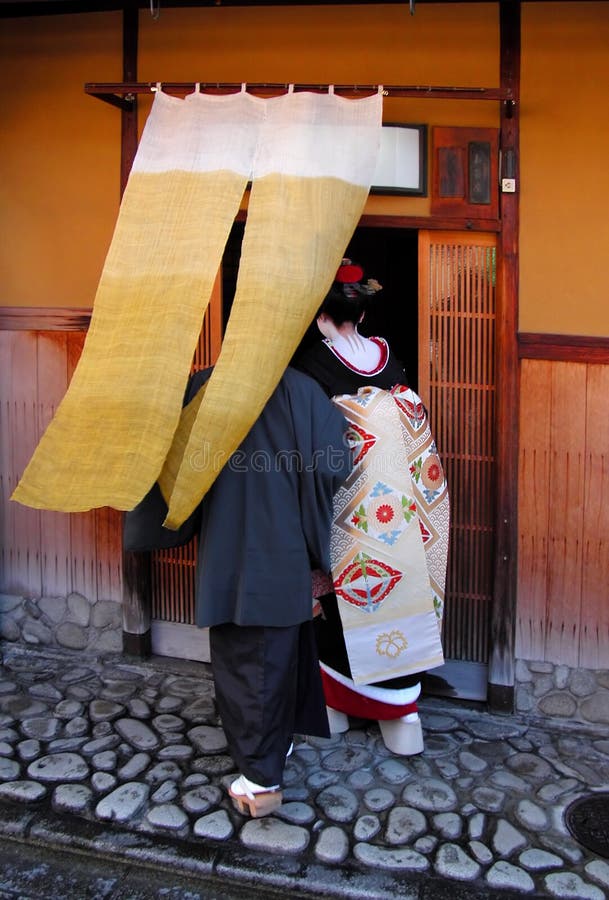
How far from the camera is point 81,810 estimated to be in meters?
3.89

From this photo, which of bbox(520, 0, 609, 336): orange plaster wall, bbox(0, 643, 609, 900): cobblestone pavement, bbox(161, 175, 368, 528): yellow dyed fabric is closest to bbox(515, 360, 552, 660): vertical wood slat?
bbox(520, 0, 609, 336): orange plaster wall

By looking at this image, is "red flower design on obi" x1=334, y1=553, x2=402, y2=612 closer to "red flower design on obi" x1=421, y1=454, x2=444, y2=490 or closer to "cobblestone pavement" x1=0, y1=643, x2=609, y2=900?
"red flower design on obi" x1=421, y1=454, x2=444, y2=490

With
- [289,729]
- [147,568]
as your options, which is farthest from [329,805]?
[147,568]

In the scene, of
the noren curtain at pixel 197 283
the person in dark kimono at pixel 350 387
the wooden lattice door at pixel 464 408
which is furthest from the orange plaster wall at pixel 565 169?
the noren curtain at pixel 197 283

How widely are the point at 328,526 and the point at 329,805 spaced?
1.37 meters

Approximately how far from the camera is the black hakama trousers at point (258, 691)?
12.4 feet

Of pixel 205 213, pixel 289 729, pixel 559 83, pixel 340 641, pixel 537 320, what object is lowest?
pixel 289 729

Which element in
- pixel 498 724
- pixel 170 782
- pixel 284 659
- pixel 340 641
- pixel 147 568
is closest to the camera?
pixel 284 659

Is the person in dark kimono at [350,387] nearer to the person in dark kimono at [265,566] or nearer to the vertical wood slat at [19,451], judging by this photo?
the person in dark kimono at [265,566]

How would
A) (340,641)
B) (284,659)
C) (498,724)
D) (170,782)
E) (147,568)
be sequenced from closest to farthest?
(284,659), (170,782), (340,641), (498,724), (147,568)

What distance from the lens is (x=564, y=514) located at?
4.77 meters

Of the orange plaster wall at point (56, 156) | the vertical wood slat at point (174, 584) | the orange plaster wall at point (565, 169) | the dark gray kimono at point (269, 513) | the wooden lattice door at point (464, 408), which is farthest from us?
the vertical wood slat at point (174, 584)

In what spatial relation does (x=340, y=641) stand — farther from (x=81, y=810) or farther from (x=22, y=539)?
(x=22, y=539)

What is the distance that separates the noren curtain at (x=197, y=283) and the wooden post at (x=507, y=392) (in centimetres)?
97
